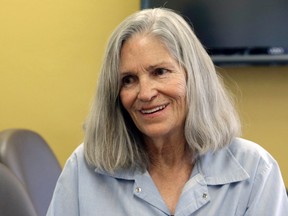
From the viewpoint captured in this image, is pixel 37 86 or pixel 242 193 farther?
pixel 37 86

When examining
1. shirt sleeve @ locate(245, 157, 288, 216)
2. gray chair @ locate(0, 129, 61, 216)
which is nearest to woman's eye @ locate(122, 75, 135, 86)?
shirt sleeve @ locate(245, 157, 288, 216)

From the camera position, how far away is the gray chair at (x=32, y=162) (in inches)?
63.7

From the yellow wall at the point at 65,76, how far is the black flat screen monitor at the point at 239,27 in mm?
100

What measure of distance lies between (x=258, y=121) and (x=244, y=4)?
0.51m

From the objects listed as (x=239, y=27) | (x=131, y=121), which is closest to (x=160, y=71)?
(x=131, y=121)

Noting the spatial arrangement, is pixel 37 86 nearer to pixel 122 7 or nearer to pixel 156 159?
pixel 122 7

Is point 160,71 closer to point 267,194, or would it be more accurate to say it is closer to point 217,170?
point 217,170

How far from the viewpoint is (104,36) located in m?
2.15

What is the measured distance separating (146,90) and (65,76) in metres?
1.05

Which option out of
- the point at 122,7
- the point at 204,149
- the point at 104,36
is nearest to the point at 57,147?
the point at 104,36

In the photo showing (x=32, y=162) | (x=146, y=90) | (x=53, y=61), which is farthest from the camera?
(x=53, y=61)

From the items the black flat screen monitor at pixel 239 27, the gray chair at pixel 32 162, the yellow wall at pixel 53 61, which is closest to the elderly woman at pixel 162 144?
the gray chair at pixel 32 162

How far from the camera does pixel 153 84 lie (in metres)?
1.21

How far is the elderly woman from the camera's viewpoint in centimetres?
122
